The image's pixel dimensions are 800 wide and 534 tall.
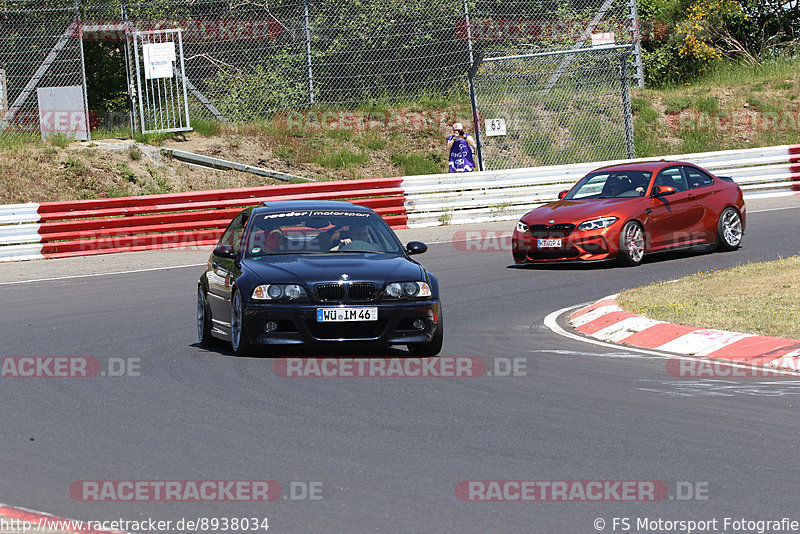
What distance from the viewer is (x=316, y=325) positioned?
32.4ft

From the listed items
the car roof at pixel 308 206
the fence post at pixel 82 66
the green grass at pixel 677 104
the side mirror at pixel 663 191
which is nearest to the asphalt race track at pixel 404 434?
the car roof at pixel 308 206

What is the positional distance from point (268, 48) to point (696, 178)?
12.3 metres

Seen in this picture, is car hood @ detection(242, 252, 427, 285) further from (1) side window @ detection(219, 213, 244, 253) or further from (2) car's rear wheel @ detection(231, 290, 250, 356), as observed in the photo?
(1) side window @ detection(219, 213, 244, 253)

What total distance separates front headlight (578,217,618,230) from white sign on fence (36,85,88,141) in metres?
13.3

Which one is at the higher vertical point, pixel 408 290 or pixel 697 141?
pixel 697 141

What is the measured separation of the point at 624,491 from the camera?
5.88 meters

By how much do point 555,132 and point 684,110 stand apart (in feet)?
19.9

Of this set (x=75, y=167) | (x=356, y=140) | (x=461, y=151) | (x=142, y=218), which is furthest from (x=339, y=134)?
(x=142, y=218)

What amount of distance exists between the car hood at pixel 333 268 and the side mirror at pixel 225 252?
24 centimetres

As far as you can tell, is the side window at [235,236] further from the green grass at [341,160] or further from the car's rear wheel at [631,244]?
the green grass at [341,160]

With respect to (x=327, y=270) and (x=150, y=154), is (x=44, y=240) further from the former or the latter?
(x=327, y=270)

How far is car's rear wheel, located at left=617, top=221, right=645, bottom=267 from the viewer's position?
16.7 meters

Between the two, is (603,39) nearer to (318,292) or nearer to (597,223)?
(597,223)

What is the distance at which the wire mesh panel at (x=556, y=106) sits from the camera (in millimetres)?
27984
